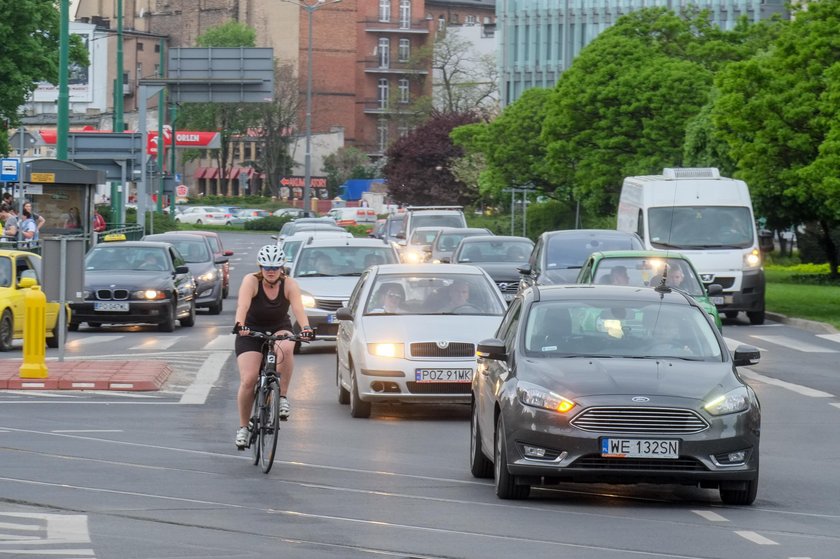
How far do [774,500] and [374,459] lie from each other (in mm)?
3387

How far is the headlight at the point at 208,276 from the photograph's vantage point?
37125 mm

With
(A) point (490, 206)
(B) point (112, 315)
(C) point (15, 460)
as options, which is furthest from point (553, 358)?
(A) point (490, 206)

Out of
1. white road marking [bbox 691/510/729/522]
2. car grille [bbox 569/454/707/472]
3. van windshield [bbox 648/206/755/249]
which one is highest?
van windshield [bbox 648/206/755/249]

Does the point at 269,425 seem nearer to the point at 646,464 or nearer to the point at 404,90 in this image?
the point at 646,464

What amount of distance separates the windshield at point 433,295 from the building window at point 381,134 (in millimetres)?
134023

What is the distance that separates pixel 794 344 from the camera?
2861cm

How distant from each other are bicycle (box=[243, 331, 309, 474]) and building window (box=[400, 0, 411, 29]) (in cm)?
14642

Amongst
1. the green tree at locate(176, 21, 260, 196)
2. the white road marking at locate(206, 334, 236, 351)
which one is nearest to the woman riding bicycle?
the white road marking at locate(206, 334, 236, 351)

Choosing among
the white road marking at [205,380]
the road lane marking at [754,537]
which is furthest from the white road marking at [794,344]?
the road lane marking at [754,537]

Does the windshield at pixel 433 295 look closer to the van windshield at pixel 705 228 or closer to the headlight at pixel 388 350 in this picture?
the headlight at pixel 388 350

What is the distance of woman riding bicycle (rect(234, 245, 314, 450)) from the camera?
Answer: 13031mm

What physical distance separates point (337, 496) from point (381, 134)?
14309cm

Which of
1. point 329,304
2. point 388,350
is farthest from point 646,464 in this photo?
point 329,304

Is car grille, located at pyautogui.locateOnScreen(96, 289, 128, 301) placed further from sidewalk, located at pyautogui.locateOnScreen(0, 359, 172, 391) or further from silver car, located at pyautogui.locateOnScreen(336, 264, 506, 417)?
silver car, located at pyautogui.locateOnScreen(336, 264, 506, 417)
